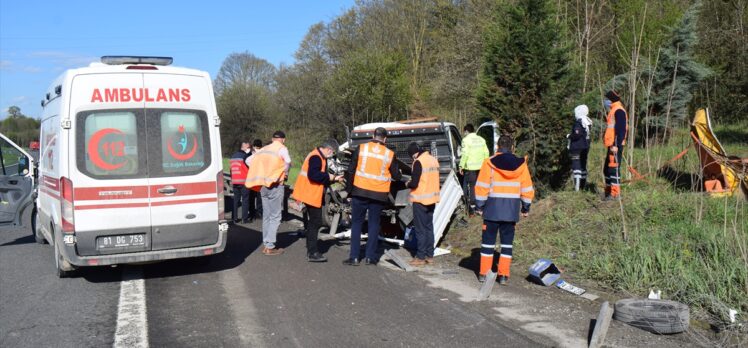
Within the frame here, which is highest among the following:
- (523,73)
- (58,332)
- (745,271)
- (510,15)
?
(510,15)

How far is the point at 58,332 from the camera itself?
589 centimetres

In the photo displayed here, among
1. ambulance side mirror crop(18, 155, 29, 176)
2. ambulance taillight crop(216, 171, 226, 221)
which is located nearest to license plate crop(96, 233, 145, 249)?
ambulance taillight crop(216, 171, 226, 221)

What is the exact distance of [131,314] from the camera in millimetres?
6449

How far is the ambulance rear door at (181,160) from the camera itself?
786 cm

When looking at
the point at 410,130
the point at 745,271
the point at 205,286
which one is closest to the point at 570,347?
the point at 745,271

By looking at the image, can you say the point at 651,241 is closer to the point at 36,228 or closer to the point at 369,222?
the point at 369,222

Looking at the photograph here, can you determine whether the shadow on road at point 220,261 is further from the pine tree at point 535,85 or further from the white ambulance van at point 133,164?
the pine tree at point 535,85

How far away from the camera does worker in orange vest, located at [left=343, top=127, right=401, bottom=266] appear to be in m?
8.81

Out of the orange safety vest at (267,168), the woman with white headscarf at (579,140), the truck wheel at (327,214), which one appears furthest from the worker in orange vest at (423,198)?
the woman with white headscarf at (579,140)

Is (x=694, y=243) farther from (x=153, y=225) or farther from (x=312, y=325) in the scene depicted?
(x=153, y=225)

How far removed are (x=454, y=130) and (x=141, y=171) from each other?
7.22 metres

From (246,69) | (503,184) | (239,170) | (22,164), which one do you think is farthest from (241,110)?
(503,184)

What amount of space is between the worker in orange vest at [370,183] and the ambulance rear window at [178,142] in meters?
2.03

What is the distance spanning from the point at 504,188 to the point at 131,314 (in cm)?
434
